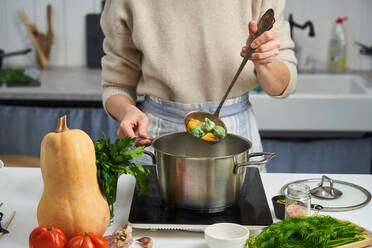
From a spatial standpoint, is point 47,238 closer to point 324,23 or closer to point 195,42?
point 195,42

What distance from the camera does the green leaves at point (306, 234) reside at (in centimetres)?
89

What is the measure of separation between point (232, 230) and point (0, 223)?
18.8 inches

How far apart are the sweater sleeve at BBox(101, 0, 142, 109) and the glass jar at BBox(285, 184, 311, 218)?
74 centimetres

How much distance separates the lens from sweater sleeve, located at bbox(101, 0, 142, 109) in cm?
153

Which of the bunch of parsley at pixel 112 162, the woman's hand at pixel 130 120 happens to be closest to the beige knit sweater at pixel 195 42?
the woman's hand at pixel 130 120

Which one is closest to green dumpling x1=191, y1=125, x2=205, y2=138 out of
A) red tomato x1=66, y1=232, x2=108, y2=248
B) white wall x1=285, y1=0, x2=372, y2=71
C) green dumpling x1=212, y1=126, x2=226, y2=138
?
green dumpling x1=212, y1=126, x2=226, y2=138

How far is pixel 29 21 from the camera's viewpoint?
9.90ft

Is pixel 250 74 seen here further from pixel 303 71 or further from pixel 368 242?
pixel 303 71

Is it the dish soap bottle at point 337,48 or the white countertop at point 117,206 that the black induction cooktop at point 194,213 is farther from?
the dish soap bottle at point 337,48

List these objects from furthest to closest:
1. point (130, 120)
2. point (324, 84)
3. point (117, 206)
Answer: point (324, 84) → point (130, 120) → point (117, 206)

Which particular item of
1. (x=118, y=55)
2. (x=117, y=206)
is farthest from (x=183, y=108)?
(x=117, y=206)

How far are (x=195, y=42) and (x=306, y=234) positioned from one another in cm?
75

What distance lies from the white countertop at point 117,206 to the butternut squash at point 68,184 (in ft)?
0.34

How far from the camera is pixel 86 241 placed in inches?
35.0
